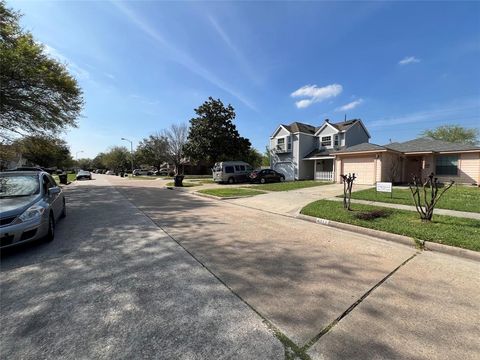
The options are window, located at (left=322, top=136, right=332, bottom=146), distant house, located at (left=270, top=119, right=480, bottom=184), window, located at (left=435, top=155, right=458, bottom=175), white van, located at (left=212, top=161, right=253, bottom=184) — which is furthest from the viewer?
window, located at (left=322, top=136, right=332, bottom=146)

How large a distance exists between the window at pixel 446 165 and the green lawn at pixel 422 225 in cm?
1545

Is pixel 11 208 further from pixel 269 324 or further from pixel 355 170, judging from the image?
pixel 355 170

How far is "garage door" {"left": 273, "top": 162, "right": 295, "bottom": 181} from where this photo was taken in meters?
29.8

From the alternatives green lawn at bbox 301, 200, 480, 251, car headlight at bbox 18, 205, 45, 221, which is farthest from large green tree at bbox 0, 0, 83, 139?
green lawn at bbox 301, 200, 480, 251

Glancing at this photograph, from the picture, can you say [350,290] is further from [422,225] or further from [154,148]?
[154,148]

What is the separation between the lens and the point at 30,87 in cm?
1212

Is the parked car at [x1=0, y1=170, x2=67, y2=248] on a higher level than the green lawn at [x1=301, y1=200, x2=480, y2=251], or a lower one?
higher

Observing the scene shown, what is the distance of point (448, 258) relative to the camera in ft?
15.7

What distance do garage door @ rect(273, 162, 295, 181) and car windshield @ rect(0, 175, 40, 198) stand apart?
26.0m

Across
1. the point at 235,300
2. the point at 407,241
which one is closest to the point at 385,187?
the point at 407,241

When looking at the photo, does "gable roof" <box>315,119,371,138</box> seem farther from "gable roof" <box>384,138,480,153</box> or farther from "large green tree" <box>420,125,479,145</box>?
"large green tree" <box>420,125,479,145</box>

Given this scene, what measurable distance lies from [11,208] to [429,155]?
25085 millimetres

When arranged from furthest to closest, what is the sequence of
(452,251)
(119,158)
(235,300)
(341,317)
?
(119,158)
(452,251)
(235,300)
(341,317)

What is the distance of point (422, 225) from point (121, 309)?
7196mm
